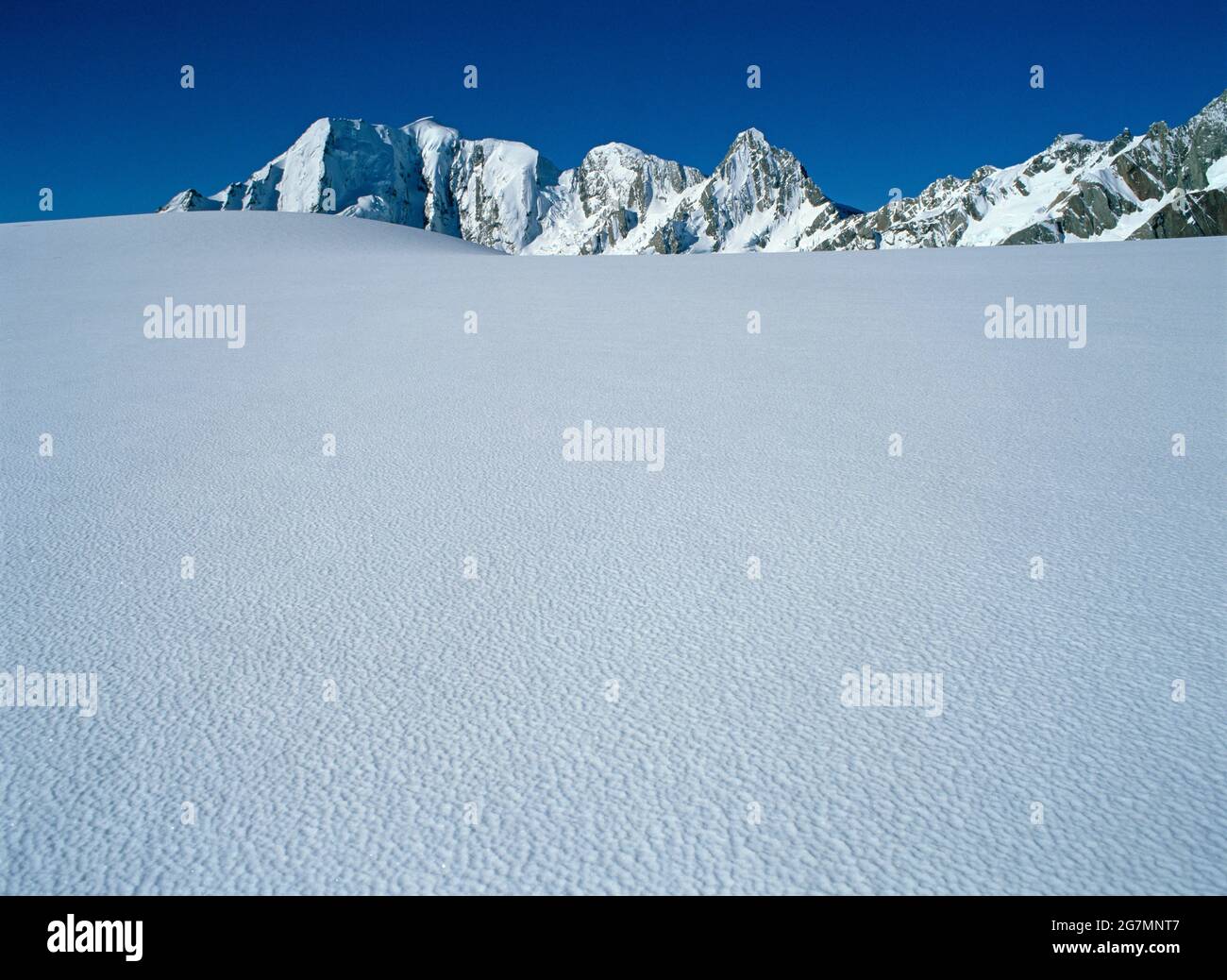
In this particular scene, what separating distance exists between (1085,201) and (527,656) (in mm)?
215949

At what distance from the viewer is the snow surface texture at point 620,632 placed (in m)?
1.44

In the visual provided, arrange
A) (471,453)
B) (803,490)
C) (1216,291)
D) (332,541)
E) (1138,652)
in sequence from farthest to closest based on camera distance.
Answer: (1216,291) → (471,453) → (803,490) → (332,541) → (1138,652)

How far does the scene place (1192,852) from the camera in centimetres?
140

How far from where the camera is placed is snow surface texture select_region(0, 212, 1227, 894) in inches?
56.7

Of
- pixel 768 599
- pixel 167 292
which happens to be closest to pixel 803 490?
pixel 768 599

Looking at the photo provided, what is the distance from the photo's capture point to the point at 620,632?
7.09 ft

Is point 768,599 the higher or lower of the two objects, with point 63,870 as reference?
higher

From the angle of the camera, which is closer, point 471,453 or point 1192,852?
point 1192,852

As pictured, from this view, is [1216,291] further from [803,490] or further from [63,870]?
[63,870]
